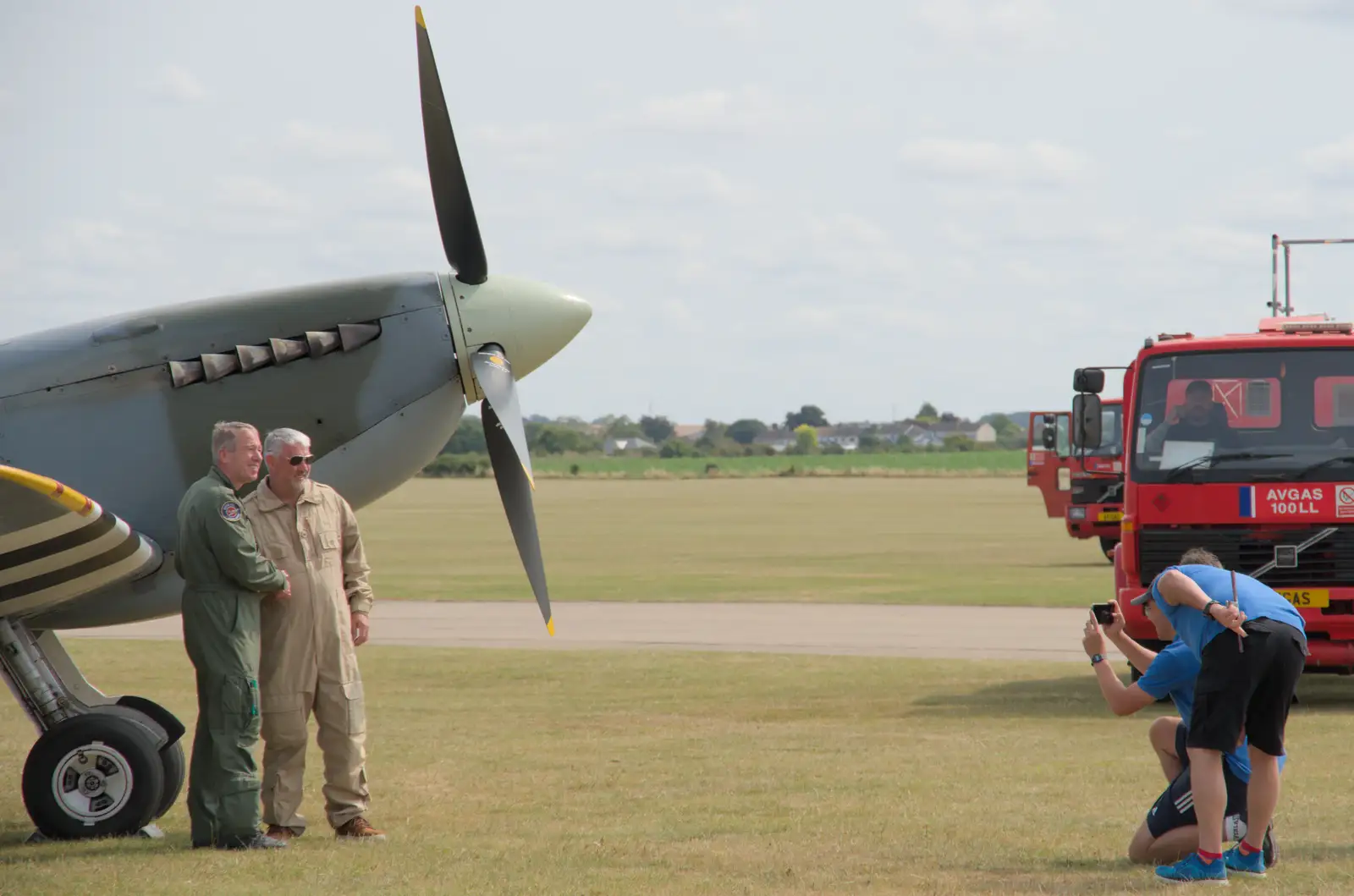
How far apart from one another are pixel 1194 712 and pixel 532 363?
155 inches

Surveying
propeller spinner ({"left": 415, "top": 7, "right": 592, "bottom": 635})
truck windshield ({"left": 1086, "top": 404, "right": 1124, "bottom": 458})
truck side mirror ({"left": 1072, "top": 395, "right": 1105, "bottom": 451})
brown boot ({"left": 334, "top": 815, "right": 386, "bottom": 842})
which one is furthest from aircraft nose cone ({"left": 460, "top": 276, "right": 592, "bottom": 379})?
truck windshield ({"left": 1086, "top": 404, "right": 1124, "bottom": 458})

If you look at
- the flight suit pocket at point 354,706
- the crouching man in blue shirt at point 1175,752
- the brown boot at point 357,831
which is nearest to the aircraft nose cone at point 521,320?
the flight suit pocket at point 354,706

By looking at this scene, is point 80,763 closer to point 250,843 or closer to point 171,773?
point 171,773

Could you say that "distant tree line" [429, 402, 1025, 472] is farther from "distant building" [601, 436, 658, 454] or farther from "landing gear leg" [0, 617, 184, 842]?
"landing gear leg" [0, 617, 184, 842]

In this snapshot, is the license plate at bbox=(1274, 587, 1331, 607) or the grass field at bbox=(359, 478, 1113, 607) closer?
the license plate at bbox=(1274, 587, 1331, 607)

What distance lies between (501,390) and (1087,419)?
5.29 meters

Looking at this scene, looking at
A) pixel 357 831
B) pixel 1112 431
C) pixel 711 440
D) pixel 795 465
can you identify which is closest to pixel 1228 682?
pixel 357 831

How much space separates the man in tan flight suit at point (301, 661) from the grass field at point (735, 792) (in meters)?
0.24

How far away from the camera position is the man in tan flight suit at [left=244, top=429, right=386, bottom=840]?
7.49 meters

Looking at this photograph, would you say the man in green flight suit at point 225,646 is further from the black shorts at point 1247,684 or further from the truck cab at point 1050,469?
the truck cab at point 1050,469

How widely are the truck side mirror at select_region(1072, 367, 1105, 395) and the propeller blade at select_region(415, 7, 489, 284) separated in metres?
5.21

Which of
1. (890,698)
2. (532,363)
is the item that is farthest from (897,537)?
(532,363)

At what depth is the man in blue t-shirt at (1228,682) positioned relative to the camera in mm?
6254

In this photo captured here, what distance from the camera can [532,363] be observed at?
349 inches
